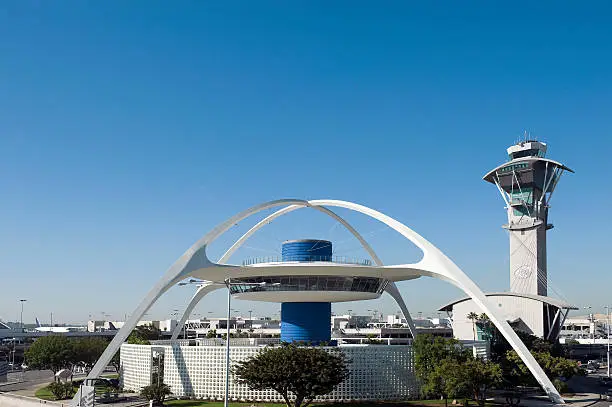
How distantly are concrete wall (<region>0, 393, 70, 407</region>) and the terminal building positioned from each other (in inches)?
2575

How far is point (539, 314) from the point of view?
94.6 meters

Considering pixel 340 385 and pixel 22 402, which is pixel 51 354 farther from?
pixel 340 385

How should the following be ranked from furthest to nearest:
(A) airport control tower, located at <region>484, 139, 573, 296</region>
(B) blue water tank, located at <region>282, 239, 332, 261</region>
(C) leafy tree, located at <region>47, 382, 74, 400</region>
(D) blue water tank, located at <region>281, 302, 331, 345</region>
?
(A) airport control tower, located at <region>484, 139, 573, 296</region>
(B) blue water tank, located at <region>282, 239, 332, 261</region>
(D) blue water tank, located at <region>281, 302, 331, 345</region>
(C) leafy tree, located at <region>47, 382, 74, 400</region>

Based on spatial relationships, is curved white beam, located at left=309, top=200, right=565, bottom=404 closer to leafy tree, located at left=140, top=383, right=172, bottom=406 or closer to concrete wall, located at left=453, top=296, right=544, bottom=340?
leafy tree, located at left=140, top=383, right=172, bottom=406

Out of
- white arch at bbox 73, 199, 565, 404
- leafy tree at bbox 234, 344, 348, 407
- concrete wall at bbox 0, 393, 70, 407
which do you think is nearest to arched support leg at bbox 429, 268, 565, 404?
white arch at bbox 73, 199, 565, 404

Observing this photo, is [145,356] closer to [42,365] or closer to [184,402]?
[184,402]

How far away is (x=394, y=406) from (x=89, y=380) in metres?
26.4

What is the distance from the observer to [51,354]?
76.9m

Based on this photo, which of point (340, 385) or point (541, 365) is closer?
point (340, 385)

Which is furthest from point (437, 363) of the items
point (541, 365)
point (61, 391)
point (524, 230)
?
point (524, 230)

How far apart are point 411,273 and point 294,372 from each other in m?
21.3

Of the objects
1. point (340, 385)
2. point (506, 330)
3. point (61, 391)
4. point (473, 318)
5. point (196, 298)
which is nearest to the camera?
point (340, 385)

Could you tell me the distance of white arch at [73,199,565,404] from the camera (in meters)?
53.7

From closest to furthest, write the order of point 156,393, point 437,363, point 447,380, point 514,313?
point 447,380 → point 156,393 → point 437,363 → point 514,313
